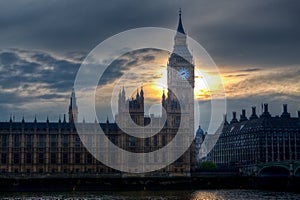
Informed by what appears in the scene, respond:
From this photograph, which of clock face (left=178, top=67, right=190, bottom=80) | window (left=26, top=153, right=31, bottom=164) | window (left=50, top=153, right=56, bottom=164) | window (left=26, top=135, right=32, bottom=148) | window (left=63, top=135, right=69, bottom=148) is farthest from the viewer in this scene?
clock face (left=178, top=67, right=190, bottom=80)

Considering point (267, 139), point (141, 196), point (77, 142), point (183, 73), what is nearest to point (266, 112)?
point (267, 139)

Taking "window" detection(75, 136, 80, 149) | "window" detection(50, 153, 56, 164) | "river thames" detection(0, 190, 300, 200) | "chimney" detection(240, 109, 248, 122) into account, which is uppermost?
"chimney" detection(240, 109, 248, 122)

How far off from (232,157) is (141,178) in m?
69.8

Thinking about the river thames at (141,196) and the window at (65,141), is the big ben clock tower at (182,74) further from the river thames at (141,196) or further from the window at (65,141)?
the river thames at (141,196)

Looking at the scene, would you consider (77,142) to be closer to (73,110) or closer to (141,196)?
(73,110)

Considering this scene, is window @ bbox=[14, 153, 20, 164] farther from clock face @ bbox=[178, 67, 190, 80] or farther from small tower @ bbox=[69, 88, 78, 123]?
clock face @ bbox=[178, 67, 190, 80]

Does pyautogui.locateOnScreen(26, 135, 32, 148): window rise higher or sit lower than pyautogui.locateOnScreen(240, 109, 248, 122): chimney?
lower

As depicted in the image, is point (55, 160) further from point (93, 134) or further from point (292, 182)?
point (292, 182)

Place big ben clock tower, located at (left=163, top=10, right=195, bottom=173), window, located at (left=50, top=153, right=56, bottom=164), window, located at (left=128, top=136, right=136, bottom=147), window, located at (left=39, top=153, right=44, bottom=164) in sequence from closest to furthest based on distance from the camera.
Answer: window, located at (left=39, top=153, right=44, bottom=164) → window, located at (left=128, top=136, right=136, bottom=147) → window, located at (left=50, top=153, right=56, bottom=164) → big ben clock tower, located at (left=163, top=10, right=195, bottom=173)

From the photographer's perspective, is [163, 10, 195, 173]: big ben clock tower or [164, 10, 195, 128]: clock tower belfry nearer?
[163, 10, 195, 173]: big ben clock tower

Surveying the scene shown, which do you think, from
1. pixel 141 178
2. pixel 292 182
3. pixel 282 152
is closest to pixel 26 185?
pixel 141 178

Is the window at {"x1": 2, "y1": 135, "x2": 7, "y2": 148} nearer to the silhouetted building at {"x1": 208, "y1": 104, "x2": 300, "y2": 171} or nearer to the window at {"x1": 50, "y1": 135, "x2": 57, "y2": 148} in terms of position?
the window at {"x1": 50, "y1": 135, "x2": 57, "y2": 148}

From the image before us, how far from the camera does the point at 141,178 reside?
93.8m

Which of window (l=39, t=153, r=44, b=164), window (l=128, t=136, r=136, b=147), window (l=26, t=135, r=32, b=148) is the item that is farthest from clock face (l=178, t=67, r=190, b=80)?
window (l=26, t=135, r=32, b=148)
